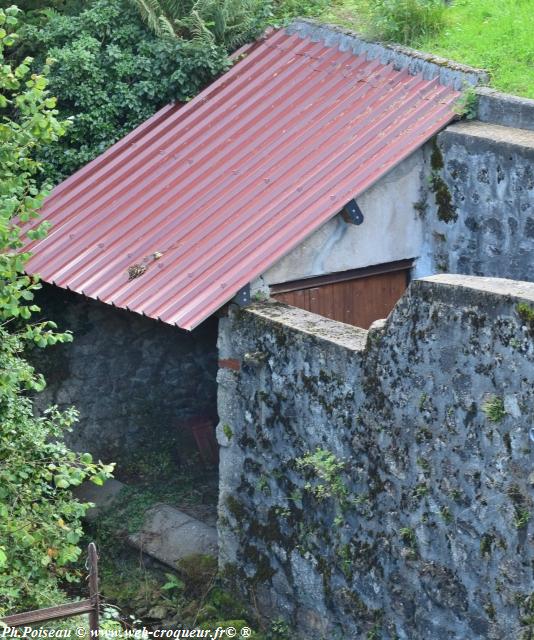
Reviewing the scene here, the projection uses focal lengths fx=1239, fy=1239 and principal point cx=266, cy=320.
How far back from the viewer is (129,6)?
11.4 m

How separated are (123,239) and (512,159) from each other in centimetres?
305

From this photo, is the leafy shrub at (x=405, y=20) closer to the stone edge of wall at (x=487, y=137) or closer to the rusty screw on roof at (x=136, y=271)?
the stone edge of wall at (x=487, y=137)

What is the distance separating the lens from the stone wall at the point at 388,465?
6918mm

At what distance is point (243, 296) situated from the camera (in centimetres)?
868

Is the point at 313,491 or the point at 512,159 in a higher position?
the point at 512,159

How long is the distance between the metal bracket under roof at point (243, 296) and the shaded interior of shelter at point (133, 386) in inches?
90.5

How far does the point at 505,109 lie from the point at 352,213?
1.44m

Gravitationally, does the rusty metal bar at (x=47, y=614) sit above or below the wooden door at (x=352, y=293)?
below

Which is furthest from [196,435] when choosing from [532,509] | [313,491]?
[532,509]

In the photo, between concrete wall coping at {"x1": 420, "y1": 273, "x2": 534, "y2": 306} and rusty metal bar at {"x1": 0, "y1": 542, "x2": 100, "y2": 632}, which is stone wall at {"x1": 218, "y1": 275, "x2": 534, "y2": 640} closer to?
concrete wall coping at {"x1": 420, "y1": 273, "x2": 534, "y2": 306}

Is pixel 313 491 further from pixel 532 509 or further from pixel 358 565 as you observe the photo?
pixel 532 509

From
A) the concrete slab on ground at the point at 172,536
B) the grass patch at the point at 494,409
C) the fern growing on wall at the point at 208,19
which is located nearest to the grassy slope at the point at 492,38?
the fern growing on wall at the point at 208,19

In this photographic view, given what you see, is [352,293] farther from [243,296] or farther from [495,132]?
[495,132]

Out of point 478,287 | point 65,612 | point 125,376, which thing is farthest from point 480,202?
point 65,612
